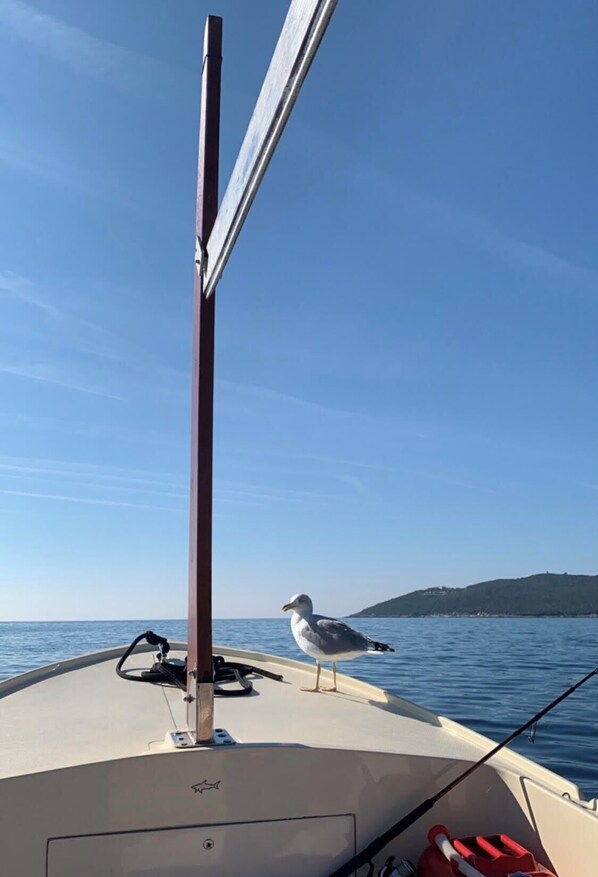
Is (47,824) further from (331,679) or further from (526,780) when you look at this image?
(331,679)

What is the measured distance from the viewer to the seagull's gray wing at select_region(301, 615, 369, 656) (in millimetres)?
4438

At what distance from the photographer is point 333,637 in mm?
4469

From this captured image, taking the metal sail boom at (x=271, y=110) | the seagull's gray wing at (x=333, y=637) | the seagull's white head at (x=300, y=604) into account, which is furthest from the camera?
the seagull's white head at (x=300, y=604)

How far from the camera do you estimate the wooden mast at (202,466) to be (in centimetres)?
245

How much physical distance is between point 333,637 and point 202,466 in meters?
2.23

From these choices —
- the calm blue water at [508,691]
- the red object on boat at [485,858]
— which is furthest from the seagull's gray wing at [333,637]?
the red object on boat at [485,858]

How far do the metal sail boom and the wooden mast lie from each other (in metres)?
0.40

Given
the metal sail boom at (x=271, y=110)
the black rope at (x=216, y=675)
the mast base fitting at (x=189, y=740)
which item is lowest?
the mast base fitting at (x=189, y=740)

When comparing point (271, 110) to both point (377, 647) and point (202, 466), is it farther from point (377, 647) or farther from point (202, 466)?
point (377, 647)

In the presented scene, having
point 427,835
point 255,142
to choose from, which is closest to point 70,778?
point 427,835

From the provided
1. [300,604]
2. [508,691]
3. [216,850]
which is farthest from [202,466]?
[508,691]

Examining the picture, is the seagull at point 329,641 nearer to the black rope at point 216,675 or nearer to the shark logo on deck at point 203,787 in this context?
the black rope at point 216,675

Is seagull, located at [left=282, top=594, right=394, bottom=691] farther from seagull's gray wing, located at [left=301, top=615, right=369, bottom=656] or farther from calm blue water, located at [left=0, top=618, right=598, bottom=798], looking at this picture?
calm blue water, located at [left=0, top=618, right=598, bottom=798]

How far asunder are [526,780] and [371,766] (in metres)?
0.53
